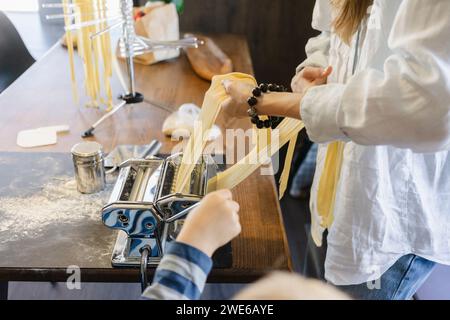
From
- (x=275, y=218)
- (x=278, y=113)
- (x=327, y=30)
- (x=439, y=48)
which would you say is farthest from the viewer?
(x=327, y=30)

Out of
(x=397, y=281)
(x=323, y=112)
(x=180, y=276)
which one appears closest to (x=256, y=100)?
(x=323, y=112)

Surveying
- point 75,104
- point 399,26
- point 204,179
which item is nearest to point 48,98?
point 75,104

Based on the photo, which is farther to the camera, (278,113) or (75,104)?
(75,104)

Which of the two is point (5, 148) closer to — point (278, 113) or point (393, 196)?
point (278, 113)

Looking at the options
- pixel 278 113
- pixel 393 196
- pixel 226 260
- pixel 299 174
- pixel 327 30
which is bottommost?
pixel 299 174

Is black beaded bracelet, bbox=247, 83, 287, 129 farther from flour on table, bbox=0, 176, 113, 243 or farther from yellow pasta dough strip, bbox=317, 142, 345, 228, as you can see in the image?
flour on table, bbox=0, 176, 113, 243

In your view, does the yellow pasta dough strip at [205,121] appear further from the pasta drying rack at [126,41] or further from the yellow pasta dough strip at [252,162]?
the pasta drying rack at [126,41]

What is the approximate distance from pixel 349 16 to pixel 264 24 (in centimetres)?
146

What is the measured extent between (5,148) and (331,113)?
3.15 feet

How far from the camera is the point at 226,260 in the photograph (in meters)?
0.89

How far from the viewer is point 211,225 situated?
669 mm

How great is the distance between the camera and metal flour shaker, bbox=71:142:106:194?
102cm

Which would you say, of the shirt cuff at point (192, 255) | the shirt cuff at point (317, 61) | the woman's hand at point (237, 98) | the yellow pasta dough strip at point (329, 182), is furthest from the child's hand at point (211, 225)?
the shirt cuff at point (317, 61)

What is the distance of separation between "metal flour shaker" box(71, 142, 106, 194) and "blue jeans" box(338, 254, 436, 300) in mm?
630
